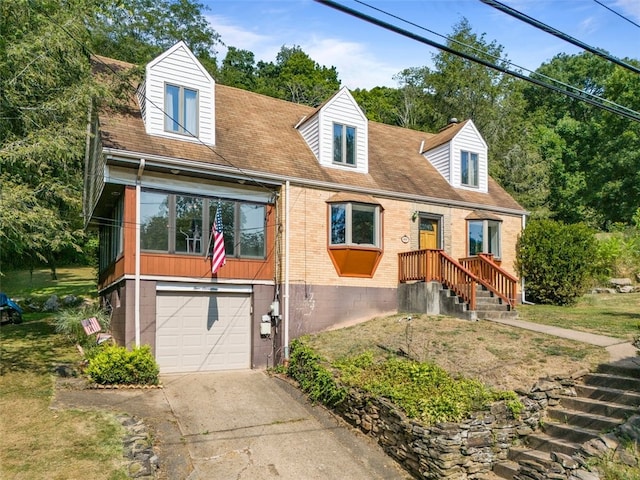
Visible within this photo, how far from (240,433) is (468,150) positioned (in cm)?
1399

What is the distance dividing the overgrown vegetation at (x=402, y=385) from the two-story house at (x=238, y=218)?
2252 mm

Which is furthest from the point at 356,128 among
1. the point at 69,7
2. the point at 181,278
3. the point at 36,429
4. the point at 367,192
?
the point at 36,429

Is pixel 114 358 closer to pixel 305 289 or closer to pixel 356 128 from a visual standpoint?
pixel 305 289

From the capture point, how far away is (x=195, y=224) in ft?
45.0

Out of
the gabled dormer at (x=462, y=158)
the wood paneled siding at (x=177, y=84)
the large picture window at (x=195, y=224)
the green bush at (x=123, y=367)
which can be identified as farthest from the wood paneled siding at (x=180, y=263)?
the gabled dormer at (x=462, y=158)

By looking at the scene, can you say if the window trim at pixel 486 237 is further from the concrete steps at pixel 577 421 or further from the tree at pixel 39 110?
the tree at pixel 39 110

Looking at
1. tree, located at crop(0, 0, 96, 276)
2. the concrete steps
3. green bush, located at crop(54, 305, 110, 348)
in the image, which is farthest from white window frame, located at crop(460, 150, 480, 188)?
green bush, located at crop(54, 305, 110, 348)

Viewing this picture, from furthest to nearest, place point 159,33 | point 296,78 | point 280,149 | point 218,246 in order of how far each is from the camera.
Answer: point 296,78
point 159,33
point 280,149
point 218,246

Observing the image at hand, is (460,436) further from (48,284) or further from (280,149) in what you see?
(48,284)

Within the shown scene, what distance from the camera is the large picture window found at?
1311 centimetres

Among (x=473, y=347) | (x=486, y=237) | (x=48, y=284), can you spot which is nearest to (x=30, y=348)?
(x=473, y=347)

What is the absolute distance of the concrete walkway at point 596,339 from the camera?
410 inches

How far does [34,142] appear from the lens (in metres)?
12.2

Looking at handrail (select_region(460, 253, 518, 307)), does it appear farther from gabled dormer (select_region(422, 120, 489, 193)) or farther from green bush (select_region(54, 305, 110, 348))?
green bush (select_region(54, 305, 110, 348))
